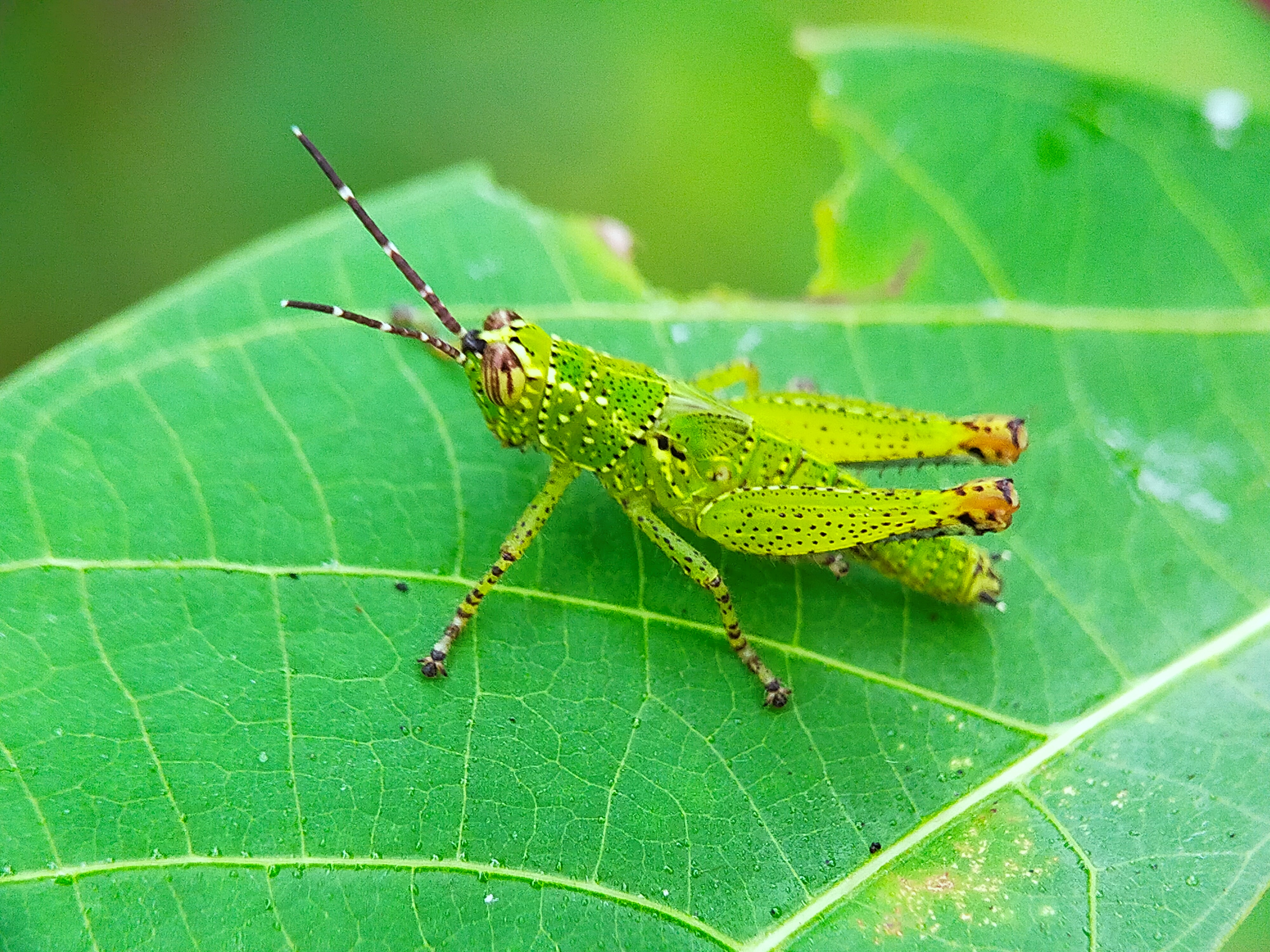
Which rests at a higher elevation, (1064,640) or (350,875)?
(1064,640)

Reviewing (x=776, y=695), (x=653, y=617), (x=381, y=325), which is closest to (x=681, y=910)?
(x=776, y=695)

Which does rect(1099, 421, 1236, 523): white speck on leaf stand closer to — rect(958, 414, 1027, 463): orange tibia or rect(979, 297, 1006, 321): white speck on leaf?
rect(958, 414, 1027, 463): orange tibia

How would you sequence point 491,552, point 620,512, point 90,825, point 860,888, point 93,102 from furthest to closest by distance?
point 93,102 → point 620,512 → point 491,552 → point 860,888 → point 90,825

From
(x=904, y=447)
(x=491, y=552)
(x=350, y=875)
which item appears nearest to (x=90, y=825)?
(x=350, y=875)

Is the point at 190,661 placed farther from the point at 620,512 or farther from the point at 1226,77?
the point at 1226,77

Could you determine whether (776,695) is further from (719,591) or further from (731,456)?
(731,456)

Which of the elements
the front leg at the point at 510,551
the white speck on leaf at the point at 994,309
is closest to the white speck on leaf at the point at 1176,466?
the white speck on leaf at the point at 994,309

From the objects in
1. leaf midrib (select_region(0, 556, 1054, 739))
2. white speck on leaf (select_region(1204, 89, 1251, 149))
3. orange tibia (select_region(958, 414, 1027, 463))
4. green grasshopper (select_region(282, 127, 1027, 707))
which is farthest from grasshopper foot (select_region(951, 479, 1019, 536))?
white speck on leaf (select_region(1204, 89, 1251, 149))
